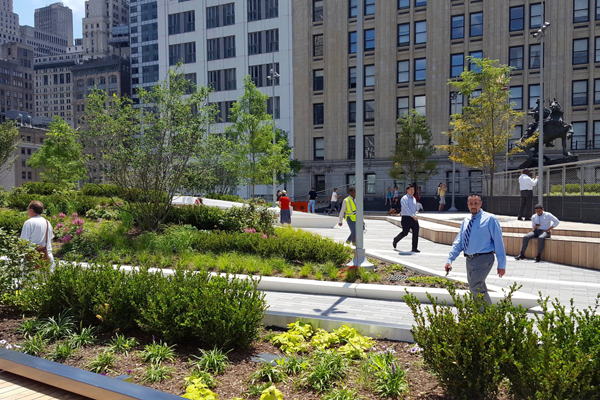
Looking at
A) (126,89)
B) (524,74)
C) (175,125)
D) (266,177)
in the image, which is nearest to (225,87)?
(266,177)

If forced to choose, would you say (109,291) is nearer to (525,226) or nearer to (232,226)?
(232,226)

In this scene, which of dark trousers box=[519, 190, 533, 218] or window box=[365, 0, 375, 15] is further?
window box=[365, 0, 375, 15]

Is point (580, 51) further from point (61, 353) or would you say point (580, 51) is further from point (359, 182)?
point (61, 353)

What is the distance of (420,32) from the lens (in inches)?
1756

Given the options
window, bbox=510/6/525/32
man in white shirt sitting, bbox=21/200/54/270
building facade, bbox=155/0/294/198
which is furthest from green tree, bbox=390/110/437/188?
man in white shirt sitting, bbox=21/200/54/270

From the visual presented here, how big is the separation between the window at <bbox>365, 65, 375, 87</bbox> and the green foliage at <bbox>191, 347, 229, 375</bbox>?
44.7 meters

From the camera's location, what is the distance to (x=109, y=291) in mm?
5539

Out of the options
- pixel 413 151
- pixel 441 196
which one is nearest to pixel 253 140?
pixel 413 151

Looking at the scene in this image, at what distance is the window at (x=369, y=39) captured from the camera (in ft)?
153

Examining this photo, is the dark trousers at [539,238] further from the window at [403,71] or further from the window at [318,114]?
the window at [318,114]

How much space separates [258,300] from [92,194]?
64.3 ft

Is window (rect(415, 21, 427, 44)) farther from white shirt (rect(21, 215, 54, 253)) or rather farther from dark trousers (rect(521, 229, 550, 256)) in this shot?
white shirt (rect(21, 215, 54, 253))

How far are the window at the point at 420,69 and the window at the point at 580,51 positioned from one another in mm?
12919

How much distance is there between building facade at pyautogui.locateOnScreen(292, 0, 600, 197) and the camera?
131 feet
